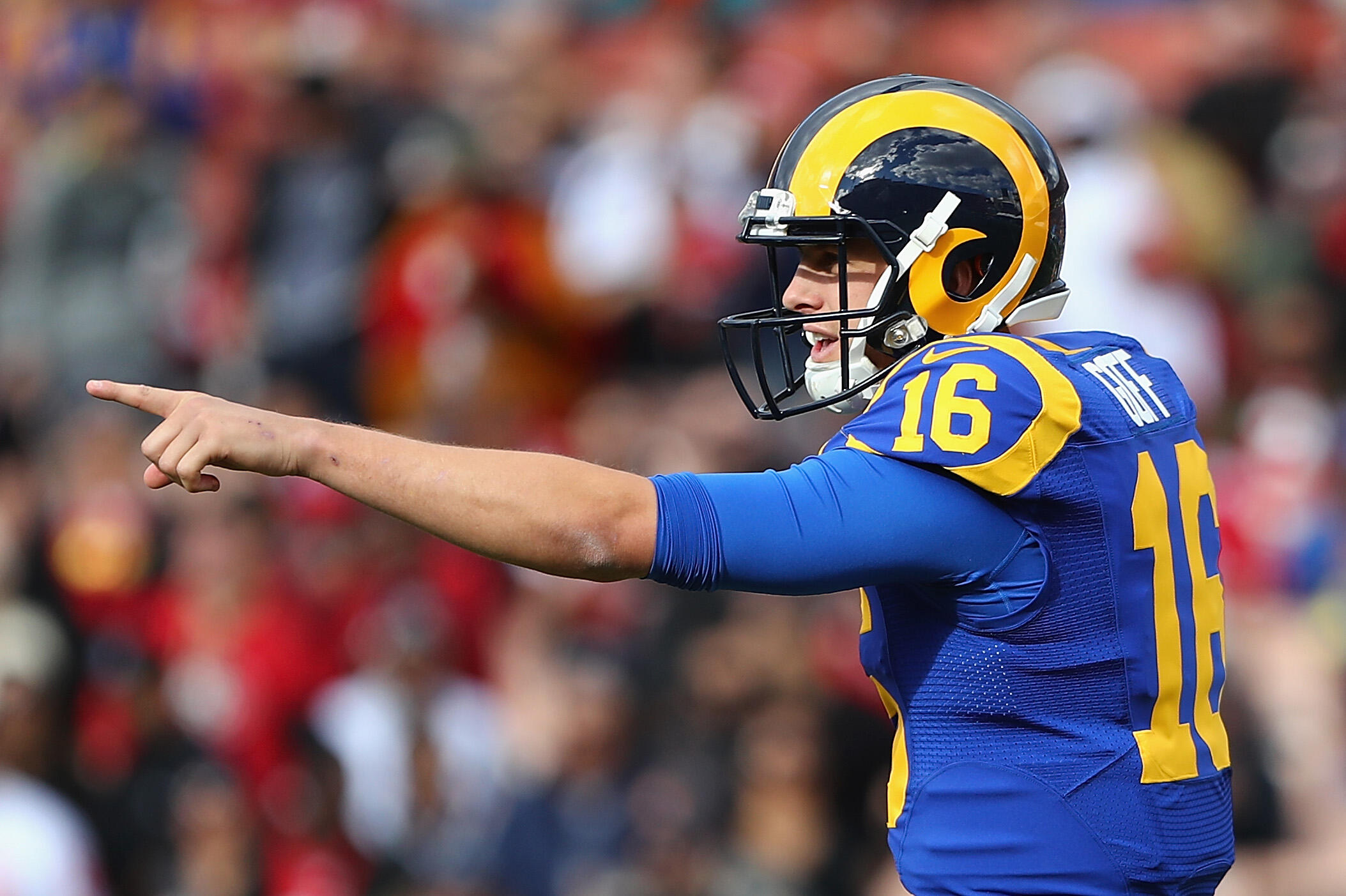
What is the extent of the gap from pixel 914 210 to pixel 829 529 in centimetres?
68

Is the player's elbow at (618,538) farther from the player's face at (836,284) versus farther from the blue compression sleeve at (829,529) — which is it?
the player's face at (836,284)

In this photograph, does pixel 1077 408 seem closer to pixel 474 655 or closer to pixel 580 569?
pixel 580 569

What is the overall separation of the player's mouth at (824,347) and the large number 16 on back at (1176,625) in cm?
57

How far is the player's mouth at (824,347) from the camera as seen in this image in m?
2.98

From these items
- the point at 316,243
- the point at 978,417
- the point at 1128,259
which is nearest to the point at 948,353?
the point at 978,417

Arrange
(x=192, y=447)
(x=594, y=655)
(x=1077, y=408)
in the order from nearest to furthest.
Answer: (x=192, y=447), (x=1077, y=408), (x=594, y=655)

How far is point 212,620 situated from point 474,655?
3.95ft

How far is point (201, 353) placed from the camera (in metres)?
9.45

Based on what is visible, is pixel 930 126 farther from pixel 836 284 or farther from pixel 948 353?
pixel 948 353

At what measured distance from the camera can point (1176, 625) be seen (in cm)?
266

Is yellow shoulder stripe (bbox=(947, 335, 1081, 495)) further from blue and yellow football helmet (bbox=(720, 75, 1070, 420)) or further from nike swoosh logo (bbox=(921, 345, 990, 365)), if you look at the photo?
blue and yellow football helmet (bbox=(720, 75, 1070, 420))

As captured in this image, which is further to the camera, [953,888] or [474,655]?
[474,655]

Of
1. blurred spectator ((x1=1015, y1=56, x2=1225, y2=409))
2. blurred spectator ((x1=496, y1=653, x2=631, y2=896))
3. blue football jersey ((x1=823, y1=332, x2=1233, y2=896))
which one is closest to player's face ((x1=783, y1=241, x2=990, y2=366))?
blue football jersey ((x1=823, y1=332, x2=1233, y2=896))

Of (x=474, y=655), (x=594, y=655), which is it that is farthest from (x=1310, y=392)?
(x=474, y=655)
